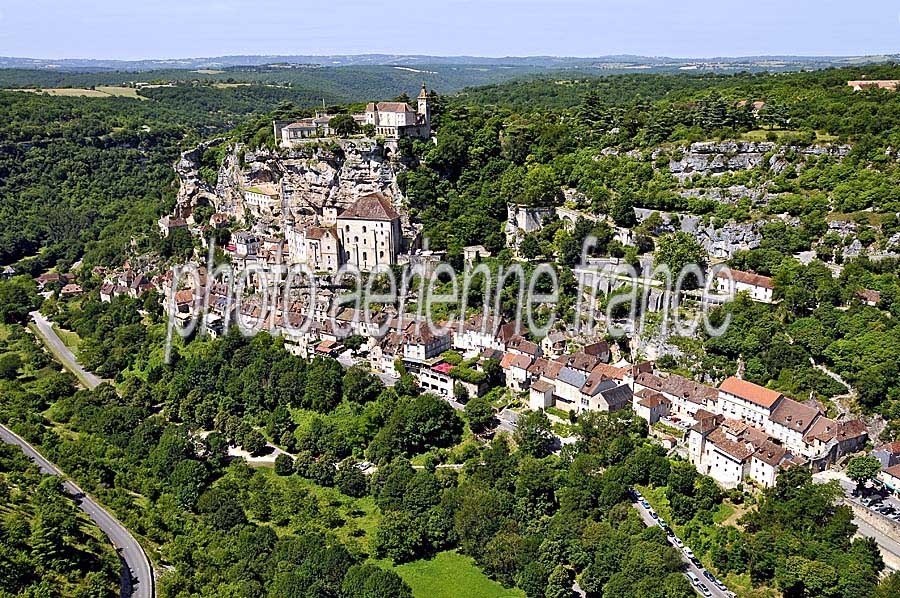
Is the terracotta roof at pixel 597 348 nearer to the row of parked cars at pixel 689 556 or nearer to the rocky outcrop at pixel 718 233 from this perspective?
the row of parked cars at pixel 689 556

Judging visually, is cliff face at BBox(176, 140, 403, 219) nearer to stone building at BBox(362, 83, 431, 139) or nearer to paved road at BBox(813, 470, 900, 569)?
stone building at BBox(362, 83, 431, 139)

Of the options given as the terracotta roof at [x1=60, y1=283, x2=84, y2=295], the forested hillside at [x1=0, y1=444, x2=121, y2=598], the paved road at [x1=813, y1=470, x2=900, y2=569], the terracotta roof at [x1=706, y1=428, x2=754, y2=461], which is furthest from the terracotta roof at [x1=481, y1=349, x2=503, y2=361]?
the terracotta roof at [x1=60, y1=283, x2=84, y2=295]

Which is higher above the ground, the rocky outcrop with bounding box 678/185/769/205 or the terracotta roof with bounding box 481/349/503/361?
the rocky outcrop with bounding box 678/185/769/205

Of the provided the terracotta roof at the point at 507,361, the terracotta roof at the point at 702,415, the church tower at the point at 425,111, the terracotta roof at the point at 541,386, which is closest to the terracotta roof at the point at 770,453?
the terracotta roof at the point at 702,415

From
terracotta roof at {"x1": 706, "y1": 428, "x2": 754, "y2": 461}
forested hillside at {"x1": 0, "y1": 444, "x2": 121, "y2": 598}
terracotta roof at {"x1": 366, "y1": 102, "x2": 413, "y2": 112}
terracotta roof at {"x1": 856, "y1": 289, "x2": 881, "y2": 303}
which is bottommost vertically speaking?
forested hillside at {"x1": 0, "y1": 444, "x2": 121, "y2": 598}

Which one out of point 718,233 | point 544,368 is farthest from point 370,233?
point 718,233

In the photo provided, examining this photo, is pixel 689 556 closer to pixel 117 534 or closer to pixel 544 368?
pixel 544 368
